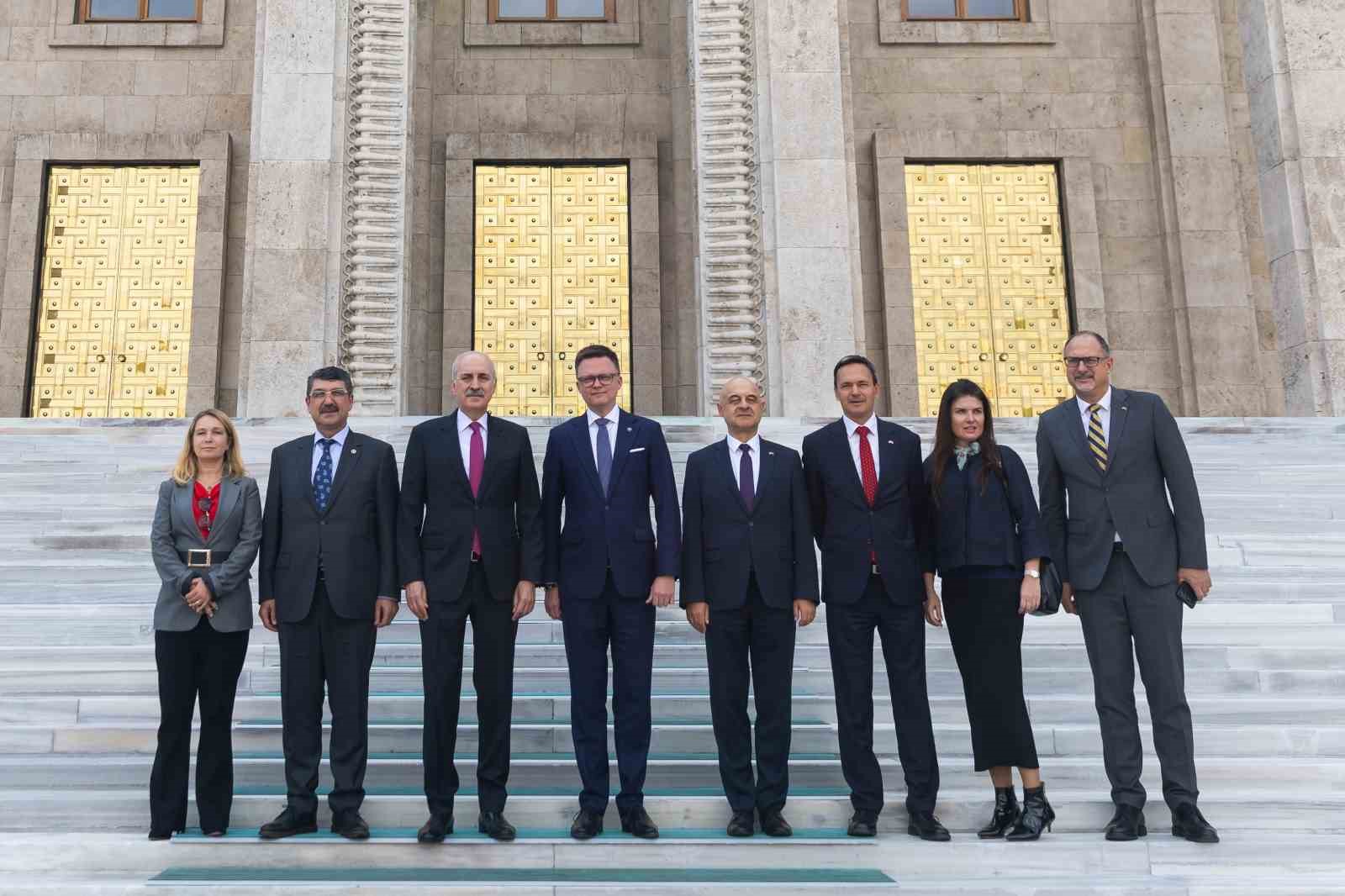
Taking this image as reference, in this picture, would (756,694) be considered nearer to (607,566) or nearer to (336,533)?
(607,566)

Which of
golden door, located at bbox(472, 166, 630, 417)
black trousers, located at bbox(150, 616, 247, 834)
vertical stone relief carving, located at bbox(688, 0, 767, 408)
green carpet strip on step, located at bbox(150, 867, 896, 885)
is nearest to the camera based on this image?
green carpet strip on step, located at bbox(150, 867, 896, 885)

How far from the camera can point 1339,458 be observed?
32.2 feet

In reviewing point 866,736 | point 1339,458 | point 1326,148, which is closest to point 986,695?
point 866,736

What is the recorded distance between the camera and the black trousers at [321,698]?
500cm

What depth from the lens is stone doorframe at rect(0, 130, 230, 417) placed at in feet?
51.4

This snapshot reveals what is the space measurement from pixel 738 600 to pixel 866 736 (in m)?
0.79

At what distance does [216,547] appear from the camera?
5281 millimetres

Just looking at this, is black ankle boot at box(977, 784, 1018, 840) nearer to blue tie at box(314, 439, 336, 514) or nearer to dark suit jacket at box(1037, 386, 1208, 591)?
dark suit jacket at box(1037, 386, 1208, 591)

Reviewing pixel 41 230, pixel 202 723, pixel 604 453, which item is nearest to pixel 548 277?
pixel 41 230

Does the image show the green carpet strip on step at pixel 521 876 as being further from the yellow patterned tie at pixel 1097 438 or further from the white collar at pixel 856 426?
the yellow patterned tie at pixel 1097 438

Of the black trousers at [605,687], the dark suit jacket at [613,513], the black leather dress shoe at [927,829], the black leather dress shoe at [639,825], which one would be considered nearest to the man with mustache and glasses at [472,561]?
the dark suit jacket at [613,513]

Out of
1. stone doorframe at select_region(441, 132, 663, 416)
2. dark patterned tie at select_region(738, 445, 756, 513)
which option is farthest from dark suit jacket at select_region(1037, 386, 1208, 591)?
stone doorframe at select_region(441, 132, 663, 416)

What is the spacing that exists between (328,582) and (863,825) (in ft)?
8.21

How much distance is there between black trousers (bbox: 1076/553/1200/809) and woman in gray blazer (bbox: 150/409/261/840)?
3.73 metres
